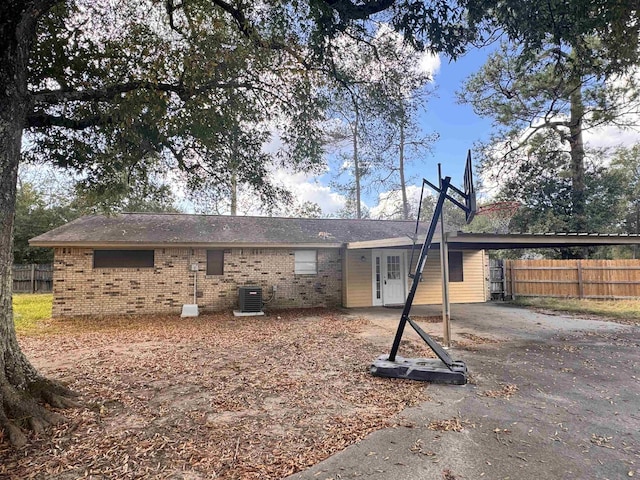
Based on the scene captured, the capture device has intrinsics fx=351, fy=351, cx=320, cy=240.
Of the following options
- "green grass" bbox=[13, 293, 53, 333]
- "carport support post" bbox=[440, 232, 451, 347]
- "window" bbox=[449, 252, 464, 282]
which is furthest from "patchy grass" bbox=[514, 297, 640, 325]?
"green grass" bbox=[13, 293, 53, 333]

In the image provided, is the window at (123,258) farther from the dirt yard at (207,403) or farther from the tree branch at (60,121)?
the tree branch at (60,121)

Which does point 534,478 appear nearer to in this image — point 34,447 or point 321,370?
point 321,370

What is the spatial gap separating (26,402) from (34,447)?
60 cm

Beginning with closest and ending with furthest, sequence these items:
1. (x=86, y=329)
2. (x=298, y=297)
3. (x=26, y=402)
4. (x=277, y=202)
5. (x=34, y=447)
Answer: (x=34, y=447) < (x=26, y=402) < (x=277, y=202) < (x=86, y=329) < (x=298, y=297)

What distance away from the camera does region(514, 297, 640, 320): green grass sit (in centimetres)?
1053

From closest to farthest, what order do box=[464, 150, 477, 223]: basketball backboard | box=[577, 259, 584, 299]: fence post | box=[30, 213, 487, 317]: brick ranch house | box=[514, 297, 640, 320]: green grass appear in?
1. box=[464, 150, 477, 223]: basketball backboard
2. box=[30, 213, 487, 317]: brick ranch house
3. box=[514, 297, 640, 320]: green grass
4. box=[577, 259, 584, 299]: fence post

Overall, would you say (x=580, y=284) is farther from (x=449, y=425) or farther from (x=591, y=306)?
(x=449, y=425)

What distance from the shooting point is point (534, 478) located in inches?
101

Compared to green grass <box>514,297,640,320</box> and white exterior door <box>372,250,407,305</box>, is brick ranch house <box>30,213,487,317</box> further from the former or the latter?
green grass <box>514,297,640,320</box>

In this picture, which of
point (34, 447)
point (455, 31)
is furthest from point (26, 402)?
point (455, 31)

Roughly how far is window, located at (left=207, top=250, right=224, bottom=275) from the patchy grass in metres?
11.0

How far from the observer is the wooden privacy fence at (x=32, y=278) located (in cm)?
1627

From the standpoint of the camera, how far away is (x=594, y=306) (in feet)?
39.0

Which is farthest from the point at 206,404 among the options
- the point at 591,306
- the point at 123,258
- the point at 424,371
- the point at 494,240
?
the point at 591,306
